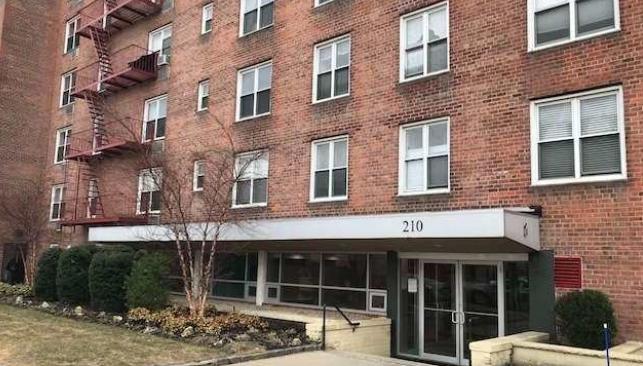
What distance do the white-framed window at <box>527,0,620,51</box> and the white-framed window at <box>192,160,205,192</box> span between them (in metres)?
12.0

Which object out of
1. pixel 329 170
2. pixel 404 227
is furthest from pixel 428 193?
pixel 329 170

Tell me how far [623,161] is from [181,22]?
1757 centimetres

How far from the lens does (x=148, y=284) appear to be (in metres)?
17.1

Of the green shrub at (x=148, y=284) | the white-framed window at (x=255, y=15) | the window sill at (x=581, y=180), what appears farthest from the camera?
the white-framed window at (x=255, y=15)

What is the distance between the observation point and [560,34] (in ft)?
43.5

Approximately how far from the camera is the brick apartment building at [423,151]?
12266 millimetres

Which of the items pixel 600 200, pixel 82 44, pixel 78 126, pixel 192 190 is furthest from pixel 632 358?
pixel 82 44

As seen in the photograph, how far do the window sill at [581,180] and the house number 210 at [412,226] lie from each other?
253 cm

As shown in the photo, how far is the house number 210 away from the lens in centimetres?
Result: 1277

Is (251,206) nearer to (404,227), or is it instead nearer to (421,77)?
(421,77)

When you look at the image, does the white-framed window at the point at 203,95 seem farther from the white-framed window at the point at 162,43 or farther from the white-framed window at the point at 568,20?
the white-framed window at the point at 568,20

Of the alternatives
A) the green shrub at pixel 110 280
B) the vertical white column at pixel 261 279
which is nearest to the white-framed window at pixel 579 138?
the vertical white column at pixel 261 279

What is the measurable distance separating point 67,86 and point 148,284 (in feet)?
64.1

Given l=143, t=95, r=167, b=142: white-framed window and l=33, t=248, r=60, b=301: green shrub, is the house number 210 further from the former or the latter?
l=143, t=95, r=167, b=142: white-framed window
